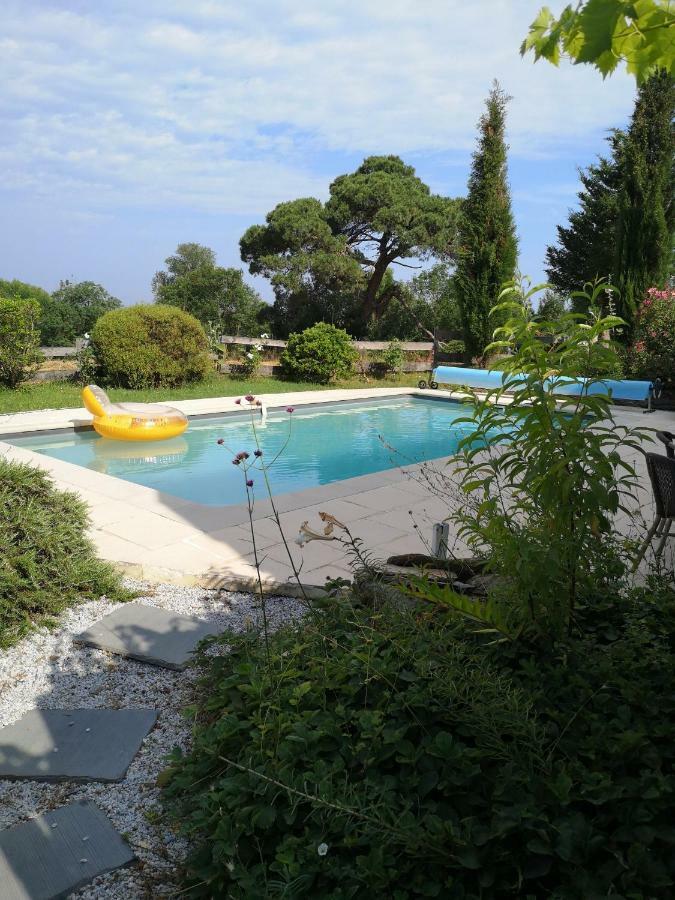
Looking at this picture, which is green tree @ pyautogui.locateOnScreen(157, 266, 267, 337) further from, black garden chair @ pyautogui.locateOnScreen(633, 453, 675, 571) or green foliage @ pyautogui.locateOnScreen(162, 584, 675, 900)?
green foliage @ pyautogui.locateOnScreen(162, 584, 675, 900)

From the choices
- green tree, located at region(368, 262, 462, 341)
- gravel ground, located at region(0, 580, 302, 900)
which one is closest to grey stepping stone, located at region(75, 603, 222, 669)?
gravel ground, located at region(0, 580, 302, 900)

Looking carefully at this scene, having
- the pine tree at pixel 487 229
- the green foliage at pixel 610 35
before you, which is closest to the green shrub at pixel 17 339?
the pine tree at pixel 487 229

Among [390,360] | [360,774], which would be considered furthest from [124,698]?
[390,360]

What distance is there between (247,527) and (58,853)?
113 inches

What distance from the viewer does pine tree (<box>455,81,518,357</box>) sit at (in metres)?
14.0

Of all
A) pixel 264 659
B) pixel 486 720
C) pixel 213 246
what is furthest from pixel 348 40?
pixel 213 246

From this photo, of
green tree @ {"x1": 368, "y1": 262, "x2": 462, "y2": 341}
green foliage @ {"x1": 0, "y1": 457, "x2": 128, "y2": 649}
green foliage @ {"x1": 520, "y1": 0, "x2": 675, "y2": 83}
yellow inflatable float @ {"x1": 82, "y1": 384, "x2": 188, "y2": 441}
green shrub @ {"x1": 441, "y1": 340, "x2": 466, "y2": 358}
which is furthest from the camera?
green tree @ {"x1": 368, "y1": 262, "x2": 462, "y2": 341}

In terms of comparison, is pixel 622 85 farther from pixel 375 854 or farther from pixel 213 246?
pixel 213 246

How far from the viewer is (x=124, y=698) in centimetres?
228

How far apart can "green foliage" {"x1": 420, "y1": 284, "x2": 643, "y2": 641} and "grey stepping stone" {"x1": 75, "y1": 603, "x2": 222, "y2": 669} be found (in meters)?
1.28

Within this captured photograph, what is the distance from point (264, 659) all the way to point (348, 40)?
4.47m

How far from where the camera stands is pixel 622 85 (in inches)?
71.8

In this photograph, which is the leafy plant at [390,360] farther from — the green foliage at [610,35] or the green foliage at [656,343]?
the green foliage at [610,35]

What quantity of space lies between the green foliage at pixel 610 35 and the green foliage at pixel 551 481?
569mm
